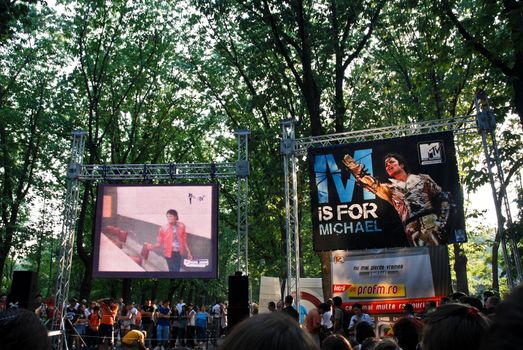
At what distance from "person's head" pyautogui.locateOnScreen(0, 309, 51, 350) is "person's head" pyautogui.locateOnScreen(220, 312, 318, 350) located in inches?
31.2

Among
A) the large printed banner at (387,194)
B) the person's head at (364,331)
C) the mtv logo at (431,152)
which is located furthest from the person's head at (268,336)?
the mtv logo at (431,152)

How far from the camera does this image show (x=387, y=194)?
36.8 ft

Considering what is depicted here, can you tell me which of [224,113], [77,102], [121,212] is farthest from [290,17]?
[77,102]

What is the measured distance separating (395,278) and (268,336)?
11.2 meters

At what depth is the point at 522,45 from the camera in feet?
24.0

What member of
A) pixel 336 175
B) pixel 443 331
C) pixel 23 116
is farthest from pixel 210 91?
pixel 443 331

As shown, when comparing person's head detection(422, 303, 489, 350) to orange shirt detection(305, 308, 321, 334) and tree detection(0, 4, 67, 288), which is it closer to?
orange shirt detection(305, 308, 321, 334)

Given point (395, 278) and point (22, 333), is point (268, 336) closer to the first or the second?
point (22, 333)

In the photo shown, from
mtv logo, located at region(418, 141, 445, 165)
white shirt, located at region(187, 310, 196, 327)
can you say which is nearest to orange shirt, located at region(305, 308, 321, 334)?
mtv logo, located at region(418, 141, 445, 165)

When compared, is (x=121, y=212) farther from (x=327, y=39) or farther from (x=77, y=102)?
(x=77, y=102)

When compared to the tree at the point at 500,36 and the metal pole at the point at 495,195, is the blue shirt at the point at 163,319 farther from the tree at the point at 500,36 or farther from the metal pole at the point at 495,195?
the tree at the point at 500,36

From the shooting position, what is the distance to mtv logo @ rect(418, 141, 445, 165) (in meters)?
10.9

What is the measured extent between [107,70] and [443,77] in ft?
47.9

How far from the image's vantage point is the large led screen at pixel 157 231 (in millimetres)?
13266
